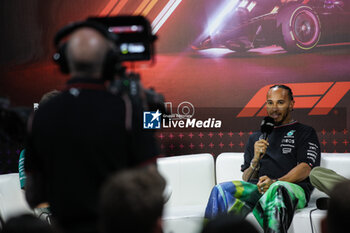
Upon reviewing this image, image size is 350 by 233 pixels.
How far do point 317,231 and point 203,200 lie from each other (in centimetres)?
129

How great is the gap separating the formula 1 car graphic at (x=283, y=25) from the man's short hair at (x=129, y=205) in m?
3.95

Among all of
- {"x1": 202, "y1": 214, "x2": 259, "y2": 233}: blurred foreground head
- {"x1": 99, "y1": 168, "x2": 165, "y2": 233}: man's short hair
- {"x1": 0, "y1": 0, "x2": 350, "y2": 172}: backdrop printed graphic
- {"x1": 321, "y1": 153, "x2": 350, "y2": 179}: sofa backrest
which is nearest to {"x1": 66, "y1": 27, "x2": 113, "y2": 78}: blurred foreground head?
{"x1": 99, "y1": 168, "x2": 165, "y2": 233}: man's short hair

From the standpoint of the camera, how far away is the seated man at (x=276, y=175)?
365 centimetres

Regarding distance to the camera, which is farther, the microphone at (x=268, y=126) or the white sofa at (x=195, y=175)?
the white sofa at (x=195, y=175)

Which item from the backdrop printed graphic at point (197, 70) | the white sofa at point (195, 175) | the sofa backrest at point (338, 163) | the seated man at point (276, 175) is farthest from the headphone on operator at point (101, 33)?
the backdrop printed graphic at point (197, 70)

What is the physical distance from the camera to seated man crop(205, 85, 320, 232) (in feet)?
12.0

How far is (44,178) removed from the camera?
184cm

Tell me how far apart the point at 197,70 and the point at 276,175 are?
1619 millimetres

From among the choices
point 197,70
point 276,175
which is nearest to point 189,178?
point 276,175

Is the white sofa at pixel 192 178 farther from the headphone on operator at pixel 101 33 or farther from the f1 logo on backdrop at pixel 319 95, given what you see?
the headphone on operator at pixel 101 33

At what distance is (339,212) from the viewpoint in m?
1.34

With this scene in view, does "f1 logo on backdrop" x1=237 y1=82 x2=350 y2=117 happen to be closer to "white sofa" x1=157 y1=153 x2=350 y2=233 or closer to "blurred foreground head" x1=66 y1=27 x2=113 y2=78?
"white sofa" x1=157 y1=153 x2=350 y2=233

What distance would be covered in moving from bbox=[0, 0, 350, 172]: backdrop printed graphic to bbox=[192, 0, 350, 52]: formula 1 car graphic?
70 millimetres

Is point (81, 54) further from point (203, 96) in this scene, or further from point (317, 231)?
point (203, 96)
